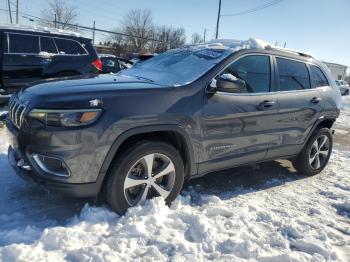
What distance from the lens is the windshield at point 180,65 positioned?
4016mm

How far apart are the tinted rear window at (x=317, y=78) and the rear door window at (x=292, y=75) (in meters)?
0.15

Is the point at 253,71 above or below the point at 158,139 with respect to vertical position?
above

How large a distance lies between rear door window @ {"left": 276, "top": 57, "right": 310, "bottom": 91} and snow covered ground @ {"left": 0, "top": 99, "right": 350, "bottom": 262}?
4.56ft

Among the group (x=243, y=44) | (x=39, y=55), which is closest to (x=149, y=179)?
(x=243, y=44)

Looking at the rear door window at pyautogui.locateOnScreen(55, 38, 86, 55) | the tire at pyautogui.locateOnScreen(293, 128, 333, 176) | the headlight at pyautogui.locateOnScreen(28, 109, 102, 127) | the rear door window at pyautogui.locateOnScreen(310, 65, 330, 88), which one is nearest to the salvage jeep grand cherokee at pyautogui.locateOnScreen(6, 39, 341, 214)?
the headlight at pyautogui.locateOnScreen(28, 109, 102, 127)

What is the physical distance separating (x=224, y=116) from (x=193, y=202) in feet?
3.36

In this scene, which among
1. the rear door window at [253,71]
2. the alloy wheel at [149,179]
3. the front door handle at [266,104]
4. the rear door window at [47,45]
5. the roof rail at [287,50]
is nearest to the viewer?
the alloy wheel at [149,179]

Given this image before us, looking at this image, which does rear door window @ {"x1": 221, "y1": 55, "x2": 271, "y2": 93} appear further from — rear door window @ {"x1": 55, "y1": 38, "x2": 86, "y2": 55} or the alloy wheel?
rear door window @ {"x1": 55, "y1": 38, "x2": 86, "y2": 55}

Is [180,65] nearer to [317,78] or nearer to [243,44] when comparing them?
[243,44]

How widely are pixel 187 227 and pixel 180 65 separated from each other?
1.88 m

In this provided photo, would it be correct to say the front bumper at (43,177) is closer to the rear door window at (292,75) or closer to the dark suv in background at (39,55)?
the rear door window at (292,75)

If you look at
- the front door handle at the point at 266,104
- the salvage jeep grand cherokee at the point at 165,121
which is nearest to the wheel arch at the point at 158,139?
the salvage jeep grand cherokee at the point at 165,121

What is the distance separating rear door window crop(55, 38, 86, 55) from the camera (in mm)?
9242

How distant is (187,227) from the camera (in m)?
3.48
